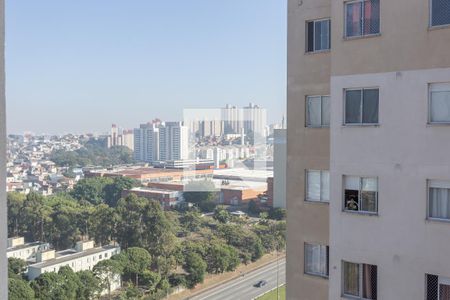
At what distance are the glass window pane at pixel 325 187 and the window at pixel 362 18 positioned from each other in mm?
1221

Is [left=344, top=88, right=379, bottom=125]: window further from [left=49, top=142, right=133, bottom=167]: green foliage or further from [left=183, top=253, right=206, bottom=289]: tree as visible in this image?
[left=49, top=142, right=133, bottom=167]: green foliage

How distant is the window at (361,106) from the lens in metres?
3.66

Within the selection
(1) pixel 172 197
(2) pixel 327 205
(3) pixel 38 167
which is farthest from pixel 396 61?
(3) pixel 38 167

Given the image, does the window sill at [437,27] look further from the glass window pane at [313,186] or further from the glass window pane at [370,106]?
the glass window pane at [313,186]

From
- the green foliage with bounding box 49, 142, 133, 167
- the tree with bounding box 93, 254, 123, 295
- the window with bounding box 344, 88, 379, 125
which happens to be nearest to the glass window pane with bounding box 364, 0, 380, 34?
the window with bounding box 344, 88, 379, 125

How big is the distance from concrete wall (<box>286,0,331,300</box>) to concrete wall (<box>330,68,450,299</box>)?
482 millimetres

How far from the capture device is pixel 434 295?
3422 millimetres

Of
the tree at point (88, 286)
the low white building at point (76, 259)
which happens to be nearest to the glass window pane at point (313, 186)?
the tree at point (88, 286)

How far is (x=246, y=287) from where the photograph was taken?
24969 mm

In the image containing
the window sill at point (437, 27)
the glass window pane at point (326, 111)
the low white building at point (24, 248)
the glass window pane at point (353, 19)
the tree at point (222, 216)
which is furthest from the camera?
the tree at point (222, 216)

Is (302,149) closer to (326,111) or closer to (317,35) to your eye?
(326,111)

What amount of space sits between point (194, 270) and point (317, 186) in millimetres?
20517

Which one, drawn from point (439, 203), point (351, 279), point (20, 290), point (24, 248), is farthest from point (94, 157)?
point (439, 203)

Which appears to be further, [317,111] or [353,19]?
[317,111]
